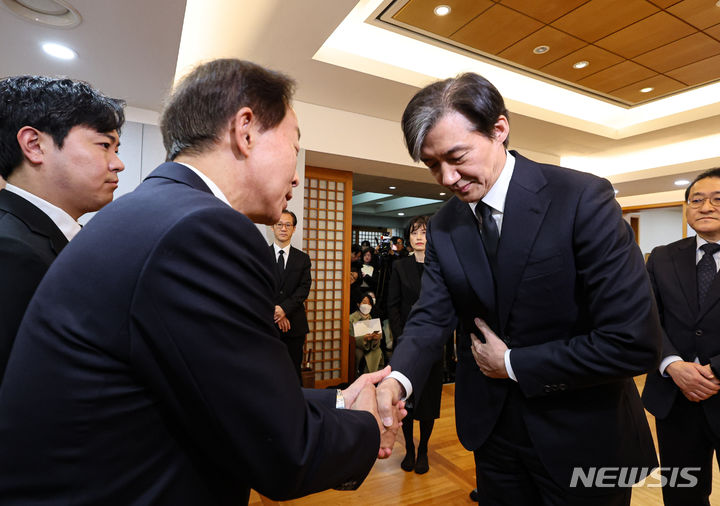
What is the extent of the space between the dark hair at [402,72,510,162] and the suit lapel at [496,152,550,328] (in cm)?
18

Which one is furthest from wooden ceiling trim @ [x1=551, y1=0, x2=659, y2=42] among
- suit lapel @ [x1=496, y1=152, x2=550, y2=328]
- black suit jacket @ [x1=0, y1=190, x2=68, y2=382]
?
black suit jacket @ [x1=0, y1=190, x2=68, y2=382]

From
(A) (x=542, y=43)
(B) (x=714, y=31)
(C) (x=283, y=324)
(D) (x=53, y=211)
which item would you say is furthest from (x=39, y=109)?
(B) (x=714, y=31)

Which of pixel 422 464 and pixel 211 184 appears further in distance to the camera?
pixel 422 464

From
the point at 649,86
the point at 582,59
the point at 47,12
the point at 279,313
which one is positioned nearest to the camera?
the point at 47,12

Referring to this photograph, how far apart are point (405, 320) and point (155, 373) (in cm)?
277

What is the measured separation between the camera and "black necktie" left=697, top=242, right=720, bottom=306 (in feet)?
6.04

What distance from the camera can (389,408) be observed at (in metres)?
1.15

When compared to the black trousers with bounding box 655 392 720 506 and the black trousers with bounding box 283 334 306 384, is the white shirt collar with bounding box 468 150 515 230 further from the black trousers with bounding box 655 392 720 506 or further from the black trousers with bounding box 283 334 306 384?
the black trousers with bounding box 283 334 306 384

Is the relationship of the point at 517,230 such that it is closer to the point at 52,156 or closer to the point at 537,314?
the point at 537,314

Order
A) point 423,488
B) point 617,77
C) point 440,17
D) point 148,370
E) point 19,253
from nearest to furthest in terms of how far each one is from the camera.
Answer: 1. point 148,370
2. point 19,253
3. point 423,488
4. point 440,17
5. point 617,77

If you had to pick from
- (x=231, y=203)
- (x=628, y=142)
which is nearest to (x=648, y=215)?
(x=628, y=142)

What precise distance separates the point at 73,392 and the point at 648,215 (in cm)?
1298

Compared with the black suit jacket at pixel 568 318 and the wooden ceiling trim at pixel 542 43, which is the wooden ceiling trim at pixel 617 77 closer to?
the wooden ceiling trim at pixel 542 43

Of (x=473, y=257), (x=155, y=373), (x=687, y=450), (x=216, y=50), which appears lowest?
(x=687, y=450)
